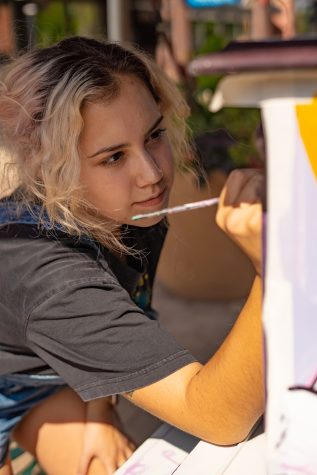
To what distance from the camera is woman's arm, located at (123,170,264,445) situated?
0.77 metres

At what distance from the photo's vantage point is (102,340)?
1.00 meters

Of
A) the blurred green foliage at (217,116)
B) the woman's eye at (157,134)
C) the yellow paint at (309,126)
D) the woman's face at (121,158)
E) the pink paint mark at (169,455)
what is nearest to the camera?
the yellow paint at (309,126)

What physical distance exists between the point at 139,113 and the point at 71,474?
762 millimetres

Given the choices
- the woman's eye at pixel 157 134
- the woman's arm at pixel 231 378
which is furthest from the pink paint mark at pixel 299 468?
the woman's eye at pixel 157 134

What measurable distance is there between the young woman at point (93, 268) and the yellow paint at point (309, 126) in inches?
4.0

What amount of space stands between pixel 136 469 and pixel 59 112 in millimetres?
614

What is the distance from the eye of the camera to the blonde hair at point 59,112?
3.75 feet

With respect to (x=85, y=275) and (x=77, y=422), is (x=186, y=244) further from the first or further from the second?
(x=85, y=275)

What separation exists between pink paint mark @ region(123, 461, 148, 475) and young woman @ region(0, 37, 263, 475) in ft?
0.31

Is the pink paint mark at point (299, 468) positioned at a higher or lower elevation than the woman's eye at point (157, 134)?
lower

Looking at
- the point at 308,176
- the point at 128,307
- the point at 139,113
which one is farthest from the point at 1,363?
the point at 308,176

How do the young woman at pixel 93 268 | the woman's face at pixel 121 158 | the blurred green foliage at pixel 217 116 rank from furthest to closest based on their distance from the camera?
the blurred green foliage at pixel 217 116
the woman's face at pixel 121 158
the young woman at pixel 93 268

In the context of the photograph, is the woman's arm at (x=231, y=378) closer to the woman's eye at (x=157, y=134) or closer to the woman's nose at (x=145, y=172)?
the woman's nose at (x=145, y=172)

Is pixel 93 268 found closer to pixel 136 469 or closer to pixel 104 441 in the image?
pixel 136 469
